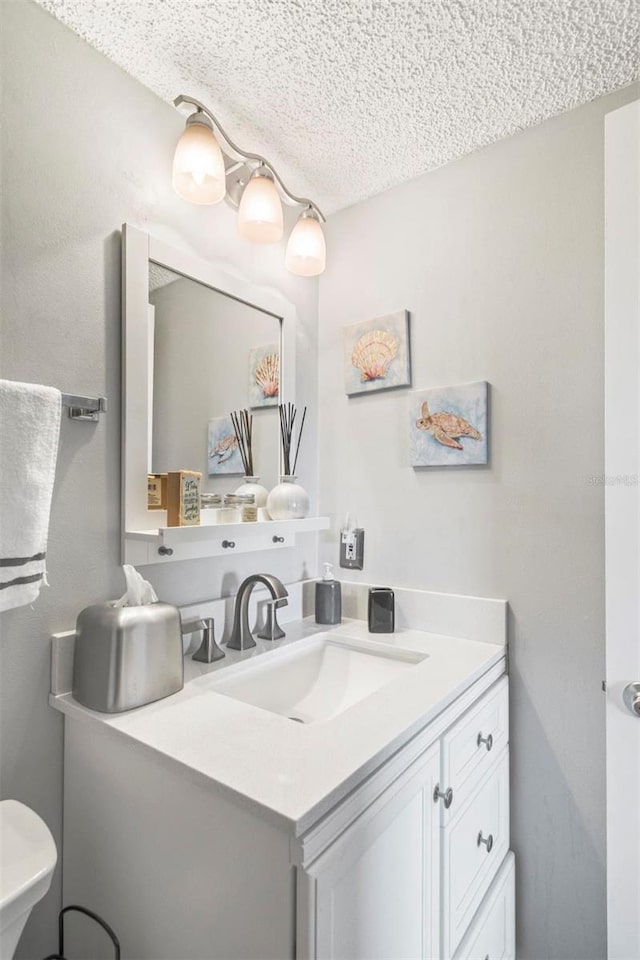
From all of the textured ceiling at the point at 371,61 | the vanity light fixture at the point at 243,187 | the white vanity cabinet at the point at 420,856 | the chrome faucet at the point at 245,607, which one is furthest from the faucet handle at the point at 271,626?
the textured ceiling at the point at 371,61

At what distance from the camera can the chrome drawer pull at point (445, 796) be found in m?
0.95

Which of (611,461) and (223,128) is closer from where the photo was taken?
(611,461)

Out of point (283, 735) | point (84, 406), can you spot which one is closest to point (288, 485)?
point (84, 406)

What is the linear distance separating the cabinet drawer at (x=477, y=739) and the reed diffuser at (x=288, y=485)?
26.1 inches

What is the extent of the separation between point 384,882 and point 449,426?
1.06m

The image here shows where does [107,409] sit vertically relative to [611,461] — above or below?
above

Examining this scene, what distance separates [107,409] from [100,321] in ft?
0.63

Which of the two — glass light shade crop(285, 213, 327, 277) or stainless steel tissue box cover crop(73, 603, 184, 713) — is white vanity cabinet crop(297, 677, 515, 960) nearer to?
stainless steel tissue box cover crop(73, 603, 184, 713)

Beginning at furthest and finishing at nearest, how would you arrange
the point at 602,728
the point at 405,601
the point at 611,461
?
the point at 405,601 < the point at 602,728 < the point at 611,461

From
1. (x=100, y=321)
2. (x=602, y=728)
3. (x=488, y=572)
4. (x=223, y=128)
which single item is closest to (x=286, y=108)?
(x=223, y=128)

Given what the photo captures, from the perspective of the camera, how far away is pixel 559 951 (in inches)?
48.6

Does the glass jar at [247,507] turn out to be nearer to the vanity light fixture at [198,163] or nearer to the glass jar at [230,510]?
the glass jar at [230,510]

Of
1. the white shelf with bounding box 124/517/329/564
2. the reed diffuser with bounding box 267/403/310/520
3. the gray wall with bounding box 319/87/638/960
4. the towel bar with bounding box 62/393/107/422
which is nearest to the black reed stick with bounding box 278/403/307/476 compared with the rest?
the reed diffuser with bounding box 267/403/310/520

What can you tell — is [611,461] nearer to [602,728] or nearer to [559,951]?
[602,728]
